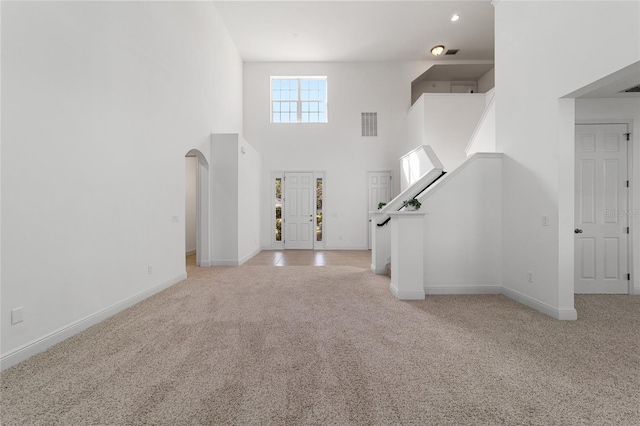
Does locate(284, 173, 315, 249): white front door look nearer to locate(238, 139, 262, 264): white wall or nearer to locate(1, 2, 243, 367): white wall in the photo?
locate(238, 139, 262, 264): white wall

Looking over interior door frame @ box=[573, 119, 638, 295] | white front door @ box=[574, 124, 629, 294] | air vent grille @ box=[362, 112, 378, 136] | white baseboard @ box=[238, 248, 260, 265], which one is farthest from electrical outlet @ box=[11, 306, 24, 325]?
air vent grille @ box=[362, 112, 378, 136]

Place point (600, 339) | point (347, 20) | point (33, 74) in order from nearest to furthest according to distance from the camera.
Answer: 1. point (33, 74)
2. point (600, 339)
3. point (347, 20)

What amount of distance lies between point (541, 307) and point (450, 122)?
605 cm

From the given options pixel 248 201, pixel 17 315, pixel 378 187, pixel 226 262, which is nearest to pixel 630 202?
pixel 378 187

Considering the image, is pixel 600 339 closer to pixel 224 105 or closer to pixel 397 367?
pixel 397 367

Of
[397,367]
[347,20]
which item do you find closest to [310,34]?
[347,20]

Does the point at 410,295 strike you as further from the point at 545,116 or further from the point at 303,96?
the point at 303,96

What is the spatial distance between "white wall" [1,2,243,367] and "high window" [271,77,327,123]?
16.2ft

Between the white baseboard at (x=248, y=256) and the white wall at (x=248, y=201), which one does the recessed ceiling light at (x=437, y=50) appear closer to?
the white wall at (x=248, y=201)

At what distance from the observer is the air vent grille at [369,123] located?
10.2 meters

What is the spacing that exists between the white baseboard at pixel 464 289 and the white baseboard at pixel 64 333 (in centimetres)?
408

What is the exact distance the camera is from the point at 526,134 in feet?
13.1

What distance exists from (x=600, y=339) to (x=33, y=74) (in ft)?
18.8

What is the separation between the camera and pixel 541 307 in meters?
3.73
